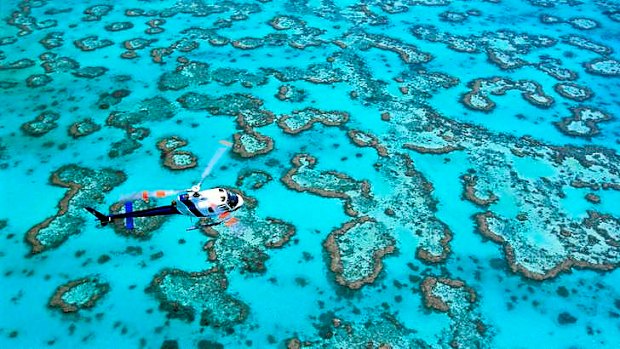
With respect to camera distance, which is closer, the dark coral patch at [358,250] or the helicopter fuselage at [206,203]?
the helicopter fuselage at [206,203]

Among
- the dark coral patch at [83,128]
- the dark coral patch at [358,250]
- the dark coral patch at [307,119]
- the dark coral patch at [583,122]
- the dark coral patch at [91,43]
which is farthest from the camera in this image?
the dark coral patch at [91,43]

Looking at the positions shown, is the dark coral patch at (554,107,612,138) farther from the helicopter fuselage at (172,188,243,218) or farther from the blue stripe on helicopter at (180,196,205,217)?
the blue stripe on helicopter at (180,196,205,217)

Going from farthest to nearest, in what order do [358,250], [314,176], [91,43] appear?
[91,43] → [314,176] → [358,250]

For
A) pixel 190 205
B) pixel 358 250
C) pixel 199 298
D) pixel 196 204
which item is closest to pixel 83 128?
pixel 190 205

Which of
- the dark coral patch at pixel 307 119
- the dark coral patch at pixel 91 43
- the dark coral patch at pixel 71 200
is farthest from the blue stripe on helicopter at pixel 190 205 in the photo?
the dark coral patch at pixel 91 43

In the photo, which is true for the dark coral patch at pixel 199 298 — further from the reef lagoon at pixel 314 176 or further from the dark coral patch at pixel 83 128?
the dark coral patch at pixel 83 128

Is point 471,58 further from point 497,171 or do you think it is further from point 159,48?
point 159,48

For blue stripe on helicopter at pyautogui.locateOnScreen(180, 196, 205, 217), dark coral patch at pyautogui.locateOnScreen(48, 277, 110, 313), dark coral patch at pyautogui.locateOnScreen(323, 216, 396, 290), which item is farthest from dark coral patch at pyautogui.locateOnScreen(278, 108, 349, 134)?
dark coral patch at pyautogui.locateOnScreen(48, 277, 110, 313)

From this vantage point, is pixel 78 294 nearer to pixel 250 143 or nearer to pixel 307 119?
pixel 250 143

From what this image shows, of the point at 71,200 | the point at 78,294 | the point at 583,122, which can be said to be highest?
the point at 583,122

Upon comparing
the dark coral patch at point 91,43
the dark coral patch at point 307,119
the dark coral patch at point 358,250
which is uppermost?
the dark coral patch at point 91,43
